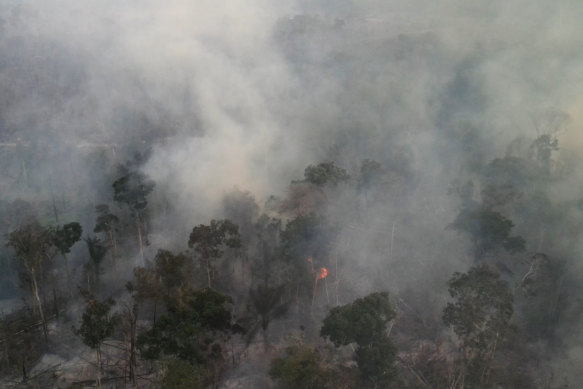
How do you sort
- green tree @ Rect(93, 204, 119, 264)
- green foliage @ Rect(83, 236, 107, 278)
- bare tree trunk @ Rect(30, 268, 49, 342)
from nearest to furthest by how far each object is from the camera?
1. bare tree trunk @ Rect(30, 268, 49, 342)
2. green foliage @ Rect(83, 236, 107, 278)
3. green tree @ Rect(93, 204, 119, 264)

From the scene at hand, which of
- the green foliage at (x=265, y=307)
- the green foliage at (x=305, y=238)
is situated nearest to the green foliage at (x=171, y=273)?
the green foliage at (x=265, y=307)

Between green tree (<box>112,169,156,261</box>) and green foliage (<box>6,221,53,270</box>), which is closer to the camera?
green foliage (<box>6,221,53,270</box>)

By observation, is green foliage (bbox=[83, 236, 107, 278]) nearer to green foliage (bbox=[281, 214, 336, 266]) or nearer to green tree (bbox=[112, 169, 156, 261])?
green tree (bbox=[112, 169, 156, 261])

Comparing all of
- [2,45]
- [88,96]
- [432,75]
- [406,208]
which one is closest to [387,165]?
[406,208]

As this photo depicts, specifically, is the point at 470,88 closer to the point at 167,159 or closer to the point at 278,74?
the point at 278,74

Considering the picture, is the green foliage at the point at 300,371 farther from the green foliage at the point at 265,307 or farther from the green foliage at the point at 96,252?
the green foliage at the point at 96,252

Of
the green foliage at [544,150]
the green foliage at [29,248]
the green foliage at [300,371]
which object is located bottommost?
the green foliage at [300,371]

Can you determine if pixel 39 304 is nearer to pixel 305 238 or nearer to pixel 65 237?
pixel 65 237

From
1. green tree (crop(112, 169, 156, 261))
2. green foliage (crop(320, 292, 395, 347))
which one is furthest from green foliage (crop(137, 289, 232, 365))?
green tree (crop(112, 169, 156, 261))
